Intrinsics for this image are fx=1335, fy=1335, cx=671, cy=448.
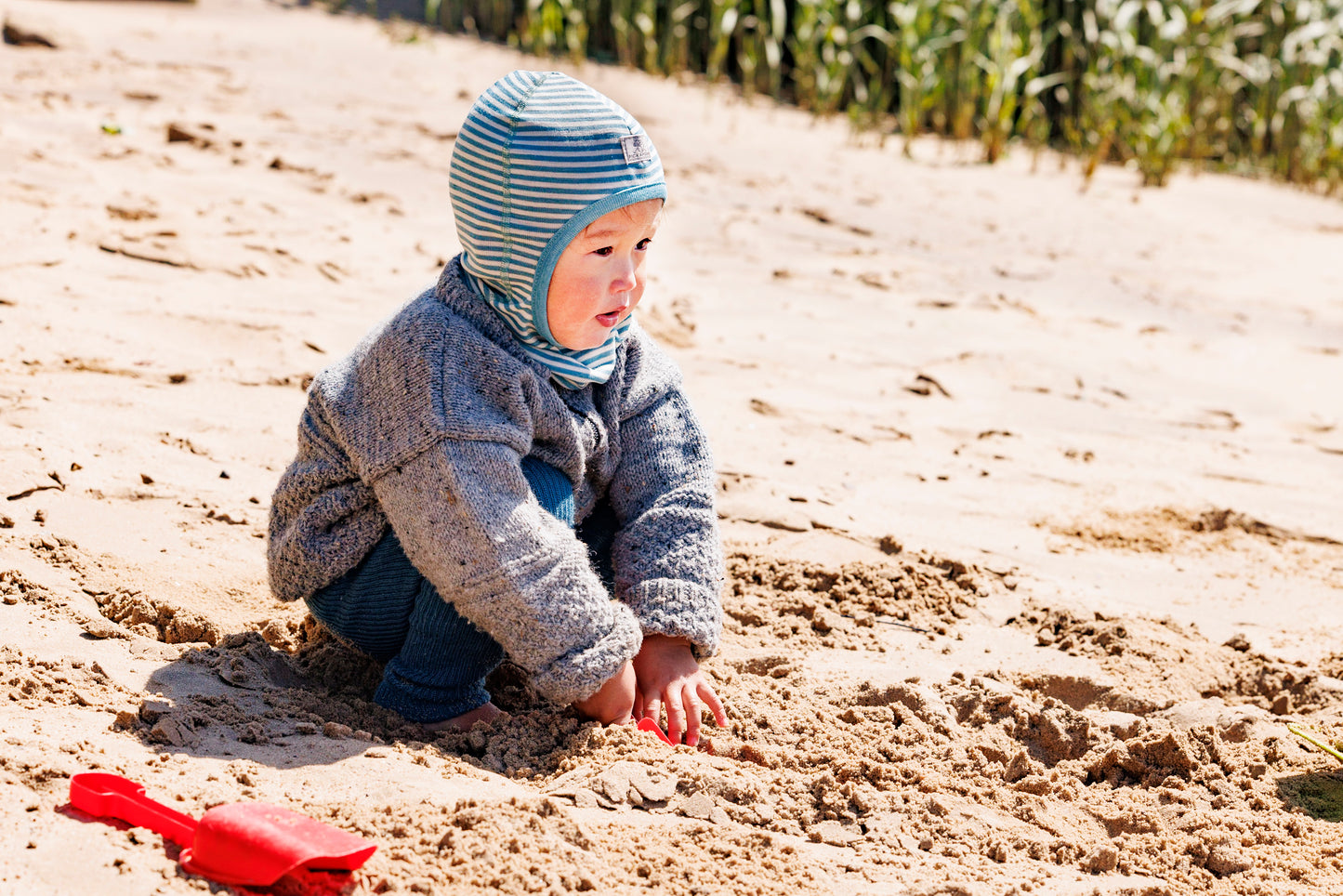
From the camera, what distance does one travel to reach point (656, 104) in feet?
23.1

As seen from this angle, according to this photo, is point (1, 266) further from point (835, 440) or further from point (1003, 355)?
point (1003, 355)

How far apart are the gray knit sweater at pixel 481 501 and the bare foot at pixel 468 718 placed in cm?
18

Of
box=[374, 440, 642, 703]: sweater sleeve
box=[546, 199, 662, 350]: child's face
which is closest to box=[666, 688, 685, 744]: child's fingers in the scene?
box=[374, 440, 642, 703]: sweater sleeve

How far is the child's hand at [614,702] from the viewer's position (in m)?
1.88

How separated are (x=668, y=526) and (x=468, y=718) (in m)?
0.41

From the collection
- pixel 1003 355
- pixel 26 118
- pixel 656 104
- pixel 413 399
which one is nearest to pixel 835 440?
pixel 1003 355

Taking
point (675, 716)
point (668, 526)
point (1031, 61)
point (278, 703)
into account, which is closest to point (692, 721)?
point (675, 716)

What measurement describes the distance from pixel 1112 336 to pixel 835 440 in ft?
5.10

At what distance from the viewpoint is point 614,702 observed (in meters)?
1.90

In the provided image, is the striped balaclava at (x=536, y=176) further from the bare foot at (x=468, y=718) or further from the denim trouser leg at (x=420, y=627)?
the bare foot at (x=468, y=718)

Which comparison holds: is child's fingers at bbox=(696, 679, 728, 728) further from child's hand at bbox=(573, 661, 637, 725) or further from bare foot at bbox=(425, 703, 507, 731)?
bare foot at bbox=(425, 703, 507, 731)

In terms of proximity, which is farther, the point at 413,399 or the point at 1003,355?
the point at 1003,355

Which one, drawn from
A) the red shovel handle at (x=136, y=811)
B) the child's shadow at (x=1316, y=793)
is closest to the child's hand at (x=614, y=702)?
the red shovel handle at (x=136, y=811)

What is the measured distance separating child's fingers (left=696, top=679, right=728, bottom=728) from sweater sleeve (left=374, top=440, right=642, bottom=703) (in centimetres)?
19
